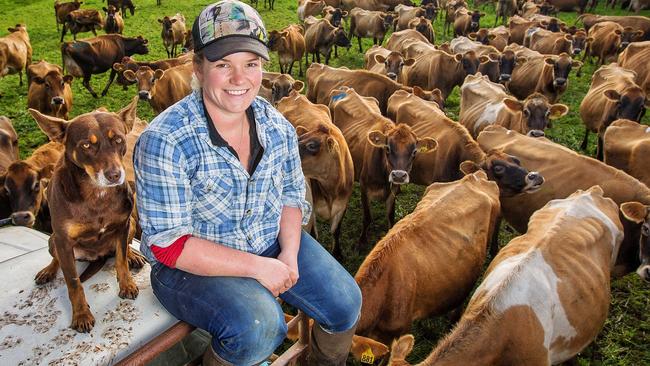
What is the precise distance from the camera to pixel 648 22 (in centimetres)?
1861

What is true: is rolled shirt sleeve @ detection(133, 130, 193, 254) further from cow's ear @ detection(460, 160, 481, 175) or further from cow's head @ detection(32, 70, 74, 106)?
cow's head @ detection(32, 70, 74, 106)

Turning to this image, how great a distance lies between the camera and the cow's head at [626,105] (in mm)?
8523

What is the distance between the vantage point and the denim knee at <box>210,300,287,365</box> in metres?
2.18

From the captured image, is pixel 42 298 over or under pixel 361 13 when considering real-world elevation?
over

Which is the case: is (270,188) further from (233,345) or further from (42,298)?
(42,298)

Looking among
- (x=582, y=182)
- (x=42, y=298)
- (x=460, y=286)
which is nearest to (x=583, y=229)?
(x=460, y=286)

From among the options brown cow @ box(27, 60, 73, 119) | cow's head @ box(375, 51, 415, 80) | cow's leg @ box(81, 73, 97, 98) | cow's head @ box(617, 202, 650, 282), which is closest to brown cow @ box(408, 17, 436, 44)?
cow's head @ box(375, 51, 415, 80)

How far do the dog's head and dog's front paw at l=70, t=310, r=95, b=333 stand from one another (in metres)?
0.72

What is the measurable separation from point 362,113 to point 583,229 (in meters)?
4.17

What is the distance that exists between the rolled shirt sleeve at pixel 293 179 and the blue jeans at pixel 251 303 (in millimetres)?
307

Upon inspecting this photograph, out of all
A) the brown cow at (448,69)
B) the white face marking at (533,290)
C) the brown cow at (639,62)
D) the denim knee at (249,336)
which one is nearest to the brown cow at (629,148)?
the white face marking at (533,290)

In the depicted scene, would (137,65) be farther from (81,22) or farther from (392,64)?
(81,22)

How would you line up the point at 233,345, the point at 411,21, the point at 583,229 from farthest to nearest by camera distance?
the point at 411,21 < the point at 583,229 < the point at 233,345

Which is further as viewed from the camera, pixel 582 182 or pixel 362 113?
pixel 362 113
